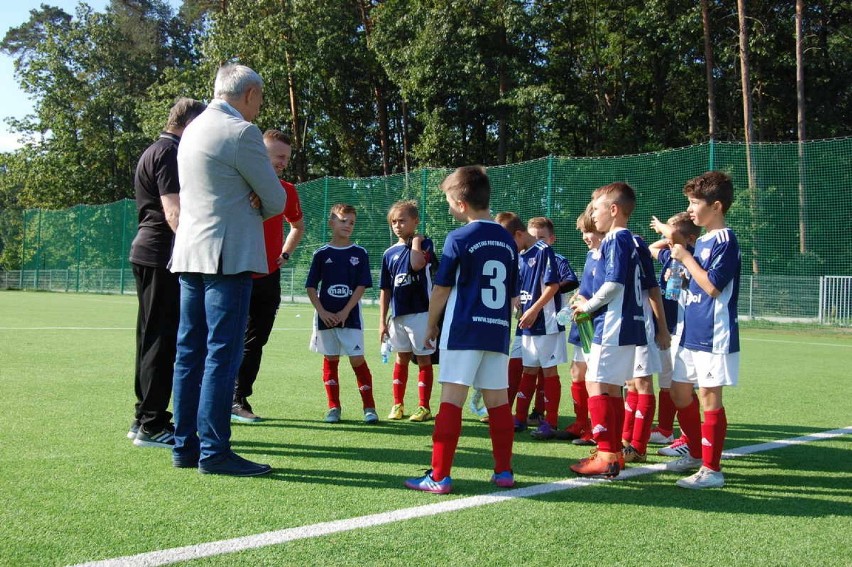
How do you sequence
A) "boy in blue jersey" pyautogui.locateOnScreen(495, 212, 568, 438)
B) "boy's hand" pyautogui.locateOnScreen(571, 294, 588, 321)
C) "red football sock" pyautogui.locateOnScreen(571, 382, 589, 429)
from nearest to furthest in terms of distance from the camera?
"boy's hand" pyautogui.locateOnScreen(571, 294, 588, 321) → "red football sock" pyautogui.locateOnScreen(571, 382, 589, 429) → "boy in blue jersey" pyautogui.locateOnScreen(495, 212, 568, 438)

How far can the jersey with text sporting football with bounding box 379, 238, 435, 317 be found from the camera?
6117 millimetres

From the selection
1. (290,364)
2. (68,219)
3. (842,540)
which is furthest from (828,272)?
(68,219)

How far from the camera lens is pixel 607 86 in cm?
3316

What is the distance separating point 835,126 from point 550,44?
11.7 metres

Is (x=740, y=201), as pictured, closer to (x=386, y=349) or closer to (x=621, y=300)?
(x=386, y=349)

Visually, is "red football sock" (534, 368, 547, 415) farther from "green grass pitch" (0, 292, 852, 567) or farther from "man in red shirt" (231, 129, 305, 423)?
"man in red shirt" (231, 129, 305, 423)

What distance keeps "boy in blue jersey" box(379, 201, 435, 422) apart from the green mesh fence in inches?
535

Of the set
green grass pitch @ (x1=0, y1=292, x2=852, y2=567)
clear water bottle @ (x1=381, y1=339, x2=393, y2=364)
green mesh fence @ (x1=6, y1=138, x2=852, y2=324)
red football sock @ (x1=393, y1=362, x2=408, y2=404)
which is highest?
green mesh fence @ (x1=6, y1=138, x2=852, y2=324)

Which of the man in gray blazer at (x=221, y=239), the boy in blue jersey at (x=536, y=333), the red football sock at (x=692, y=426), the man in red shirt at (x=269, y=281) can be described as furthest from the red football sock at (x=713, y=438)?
the man in red shirt at (x=269, y=281)

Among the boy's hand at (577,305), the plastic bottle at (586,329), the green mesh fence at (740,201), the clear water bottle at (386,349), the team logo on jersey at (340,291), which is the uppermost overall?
the green mesh fence at (740,201)

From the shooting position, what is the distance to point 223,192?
12.7 feet

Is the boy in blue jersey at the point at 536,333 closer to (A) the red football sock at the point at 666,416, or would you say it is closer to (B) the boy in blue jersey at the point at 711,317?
(A) the red football sock at the point at 666,416

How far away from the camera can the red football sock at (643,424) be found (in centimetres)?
477

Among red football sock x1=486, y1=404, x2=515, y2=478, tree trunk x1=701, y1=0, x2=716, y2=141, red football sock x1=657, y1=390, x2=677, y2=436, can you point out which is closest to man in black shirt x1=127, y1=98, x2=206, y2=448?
red football sock x1=486, y1=404, x2=515, y2=478
